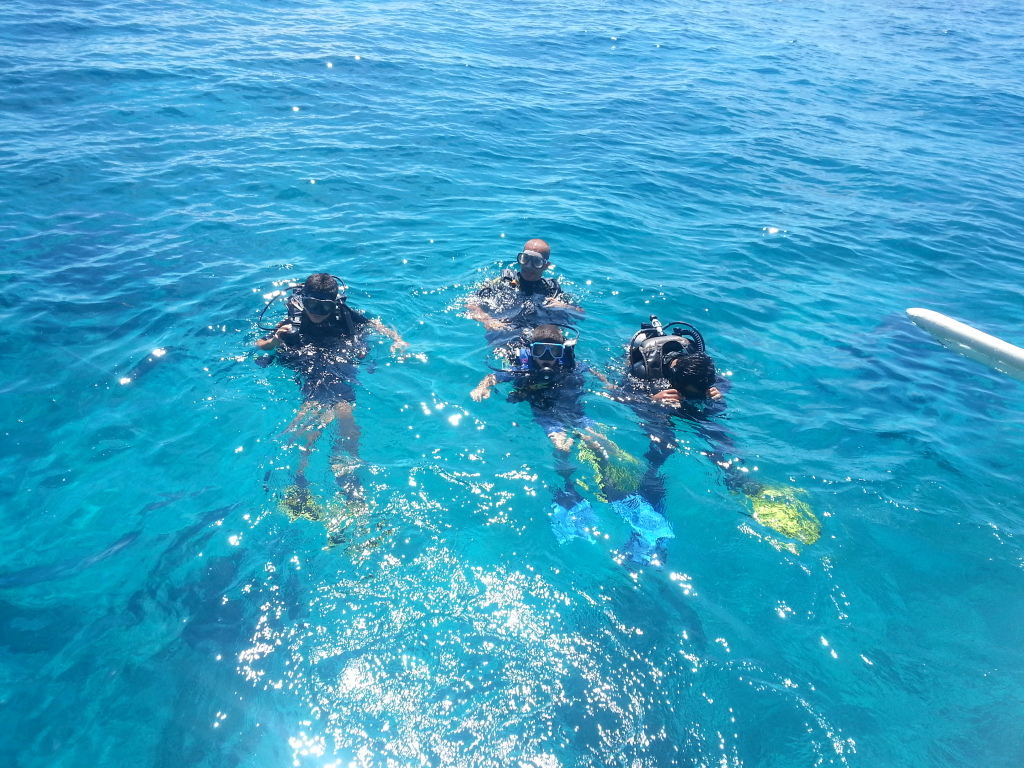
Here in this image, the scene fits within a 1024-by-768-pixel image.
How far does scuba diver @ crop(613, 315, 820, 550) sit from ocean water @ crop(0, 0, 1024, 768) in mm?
170

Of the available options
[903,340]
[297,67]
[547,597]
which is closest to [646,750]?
[547,597]

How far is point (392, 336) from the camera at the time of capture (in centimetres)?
738

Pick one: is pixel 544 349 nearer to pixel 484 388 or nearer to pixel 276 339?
pixel 484 388

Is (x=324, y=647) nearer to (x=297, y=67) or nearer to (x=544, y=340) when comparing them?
(x=544, y=340)

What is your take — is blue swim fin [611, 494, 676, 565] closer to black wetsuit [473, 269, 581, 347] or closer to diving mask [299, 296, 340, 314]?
black wetsuit [473, 269, 581, 347]

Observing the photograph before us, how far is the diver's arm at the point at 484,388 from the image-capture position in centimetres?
663

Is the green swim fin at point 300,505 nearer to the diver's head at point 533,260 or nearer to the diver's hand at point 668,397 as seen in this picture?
the diver's hand at point 668,397

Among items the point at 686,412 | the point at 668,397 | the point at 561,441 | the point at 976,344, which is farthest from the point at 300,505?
the point at 976,344

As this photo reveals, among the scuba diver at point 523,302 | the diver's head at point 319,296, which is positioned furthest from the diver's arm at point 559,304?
the diver's head at point 319,296

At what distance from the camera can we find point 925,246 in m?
11.1

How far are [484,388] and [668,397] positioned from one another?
195 centimetres

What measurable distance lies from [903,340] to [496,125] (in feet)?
32.9

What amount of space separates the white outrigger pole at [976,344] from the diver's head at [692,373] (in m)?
2.45

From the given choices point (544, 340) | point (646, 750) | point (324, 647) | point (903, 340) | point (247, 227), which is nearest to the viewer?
point (646, 750)
